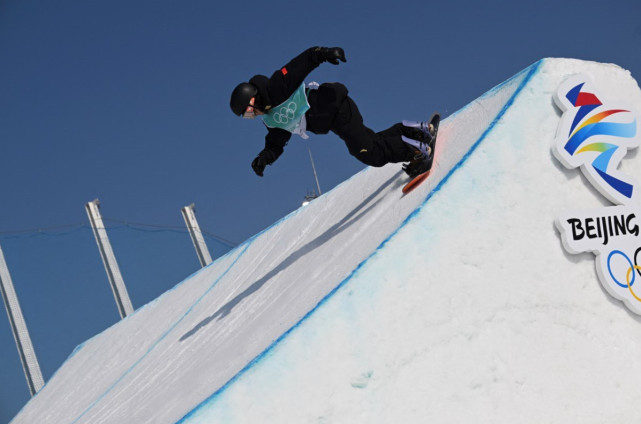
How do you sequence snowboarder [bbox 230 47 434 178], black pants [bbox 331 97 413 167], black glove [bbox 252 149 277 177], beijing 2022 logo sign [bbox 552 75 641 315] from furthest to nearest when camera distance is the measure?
black glove [bbox 252 149 277 177], black pants [bbox 331 97 413 167], snowboarder [bbox 230 47 434 178], beijing 2022 logo sign [bbox 552 75 641 315]

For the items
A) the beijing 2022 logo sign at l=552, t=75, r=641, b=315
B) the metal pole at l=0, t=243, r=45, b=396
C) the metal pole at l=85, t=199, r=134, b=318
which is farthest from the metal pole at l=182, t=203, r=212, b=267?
the beijing 2022 logo sign at l=552, t=75, r=641, b=315

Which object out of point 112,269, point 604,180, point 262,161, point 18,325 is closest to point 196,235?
point 112,269

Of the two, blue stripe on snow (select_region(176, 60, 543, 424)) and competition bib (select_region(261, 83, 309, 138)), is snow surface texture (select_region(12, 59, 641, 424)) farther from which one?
competition bib (select_region(261, 83, 309, 138))

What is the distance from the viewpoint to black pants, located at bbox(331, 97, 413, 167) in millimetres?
3469

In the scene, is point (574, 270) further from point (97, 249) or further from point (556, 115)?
point (97, 249)

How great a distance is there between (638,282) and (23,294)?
5.07 metres

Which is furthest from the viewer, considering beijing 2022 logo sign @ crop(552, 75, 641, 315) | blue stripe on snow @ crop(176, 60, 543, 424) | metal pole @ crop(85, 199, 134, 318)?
metal pole @ crop(85, 199, 134, 318)

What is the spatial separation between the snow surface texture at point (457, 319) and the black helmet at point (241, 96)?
741 millimetres

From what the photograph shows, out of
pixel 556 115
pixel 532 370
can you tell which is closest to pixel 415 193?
pixel 556 115

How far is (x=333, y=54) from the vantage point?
325 centimetres

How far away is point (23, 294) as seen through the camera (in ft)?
21.1

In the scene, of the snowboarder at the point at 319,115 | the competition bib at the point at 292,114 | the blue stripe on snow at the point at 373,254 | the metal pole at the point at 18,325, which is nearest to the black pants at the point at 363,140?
the snowboarder at the point at 319,115

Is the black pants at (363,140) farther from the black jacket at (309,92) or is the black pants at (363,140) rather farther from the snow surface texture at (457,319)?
the snow surface texture at (457,319)

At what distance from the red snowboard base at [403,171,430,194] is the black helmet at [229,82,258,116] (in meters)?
0.78
